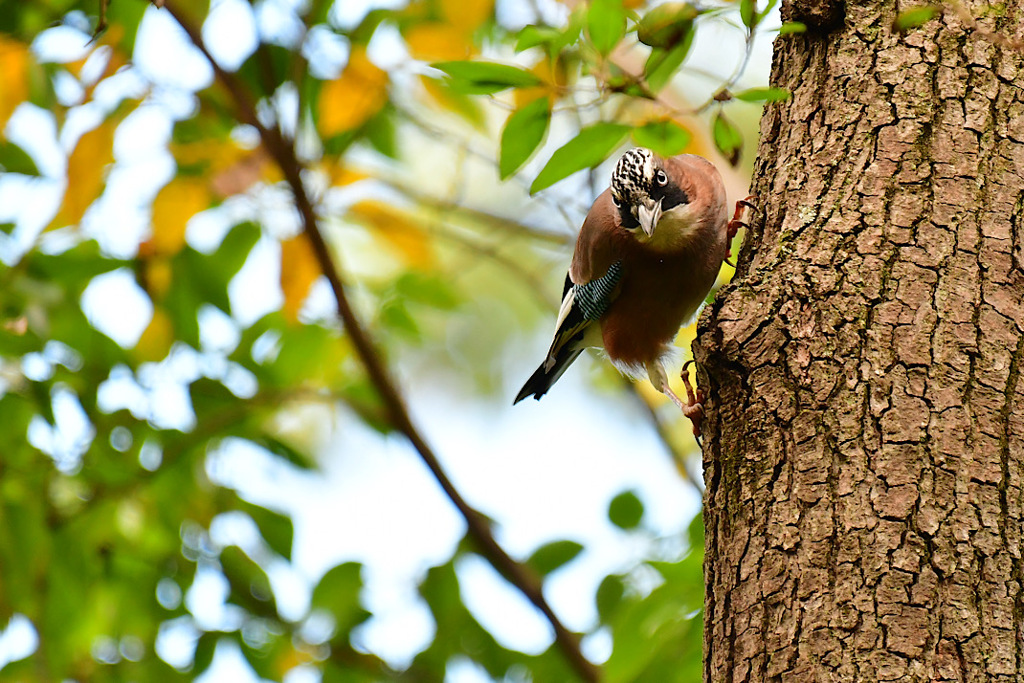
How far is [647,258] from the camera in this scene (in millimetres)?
4273

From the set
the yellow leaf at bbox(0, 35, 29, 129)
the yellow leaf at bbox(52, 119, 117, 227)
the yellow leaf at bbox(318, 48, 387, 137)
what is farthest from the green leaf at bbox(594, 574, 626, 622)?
the yellow leaf at bbox(0, 35, 29, 129)

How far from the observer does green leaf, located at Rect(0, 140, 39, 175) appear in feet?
14.3

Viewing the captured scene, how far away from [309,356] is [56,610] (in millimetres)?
1496

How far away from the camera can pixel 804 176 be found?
9.23 ft

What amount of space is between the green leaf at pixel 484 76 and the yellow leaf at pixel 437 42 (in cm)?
166

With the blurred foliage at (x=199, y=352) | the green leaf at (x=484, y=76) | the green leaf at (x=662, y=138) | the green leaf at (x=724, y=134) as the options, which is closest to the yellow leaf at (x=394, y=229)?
the blurred foliage at (x=199, y=352)

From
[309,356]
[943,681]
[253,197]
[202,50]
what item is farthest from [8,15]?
[943,681]

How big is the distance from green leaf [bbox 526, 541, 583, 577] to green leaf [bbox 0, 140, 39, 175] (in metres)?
2.74

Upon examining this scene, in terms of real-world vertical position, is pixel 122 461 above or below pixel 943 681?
below

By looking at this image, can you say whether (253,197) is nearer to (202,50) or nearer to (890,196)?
(202,50)

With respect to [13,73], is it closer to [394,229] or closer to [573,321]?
[394,229]

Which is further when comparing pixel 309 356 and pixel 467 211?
pixel 467 211

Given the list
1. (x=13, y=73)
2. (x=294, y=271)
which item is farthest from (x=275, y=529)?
(x=13, y=73)

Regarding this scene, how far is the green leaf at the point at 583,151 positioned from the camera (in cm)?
246
